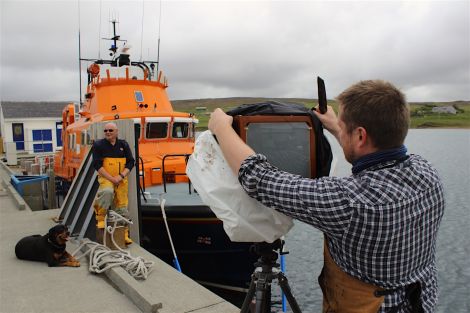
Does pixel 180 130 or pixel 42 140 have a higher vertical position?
pixel 180 130

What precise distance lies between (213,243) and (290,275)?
10.4 ft

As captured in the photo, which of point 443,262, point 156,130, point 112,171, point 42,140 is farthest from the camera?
point 42,140

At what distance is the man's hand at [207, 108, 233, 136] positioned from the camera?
1632mm

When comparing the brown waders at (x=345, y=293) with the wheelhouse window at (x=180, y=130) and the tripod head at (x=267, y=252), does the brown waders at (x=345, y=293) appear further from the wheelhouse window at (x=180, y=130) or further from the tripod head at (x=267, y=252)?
the wheelhouse window at (x=180, y=130)

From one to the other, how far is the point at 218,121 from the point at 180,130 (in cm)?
783

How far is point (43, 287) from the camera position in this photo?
456 cm

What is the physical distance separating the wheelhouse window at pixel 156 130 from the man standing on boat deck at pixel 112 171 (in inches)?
105

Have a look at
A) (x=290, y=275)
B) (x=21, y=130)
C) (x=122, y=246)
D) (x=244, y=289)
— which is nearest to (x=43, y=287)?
(x=122, y=246)

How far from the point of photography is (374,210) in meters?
1.31

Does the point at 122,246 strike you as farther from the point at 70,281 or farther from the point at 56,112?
the point at 56,112

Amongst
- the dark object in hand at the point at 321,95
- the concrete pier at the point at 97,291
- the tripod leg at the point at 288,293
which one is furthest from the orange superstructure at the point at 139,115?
the dark object in hand at the point at 321,95

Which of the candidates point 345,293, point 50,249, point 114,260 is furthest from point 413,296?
point 50,249

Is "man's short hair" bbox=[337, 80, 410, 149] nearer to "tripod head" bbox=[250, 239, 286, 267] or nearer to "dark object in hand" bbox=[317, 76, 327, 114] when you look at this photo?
"dark object in hand" bbox=[317, 76, 327, 114]

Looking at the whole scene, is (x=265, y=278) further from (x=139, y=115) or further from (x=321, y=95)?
(x=139, y=115)
